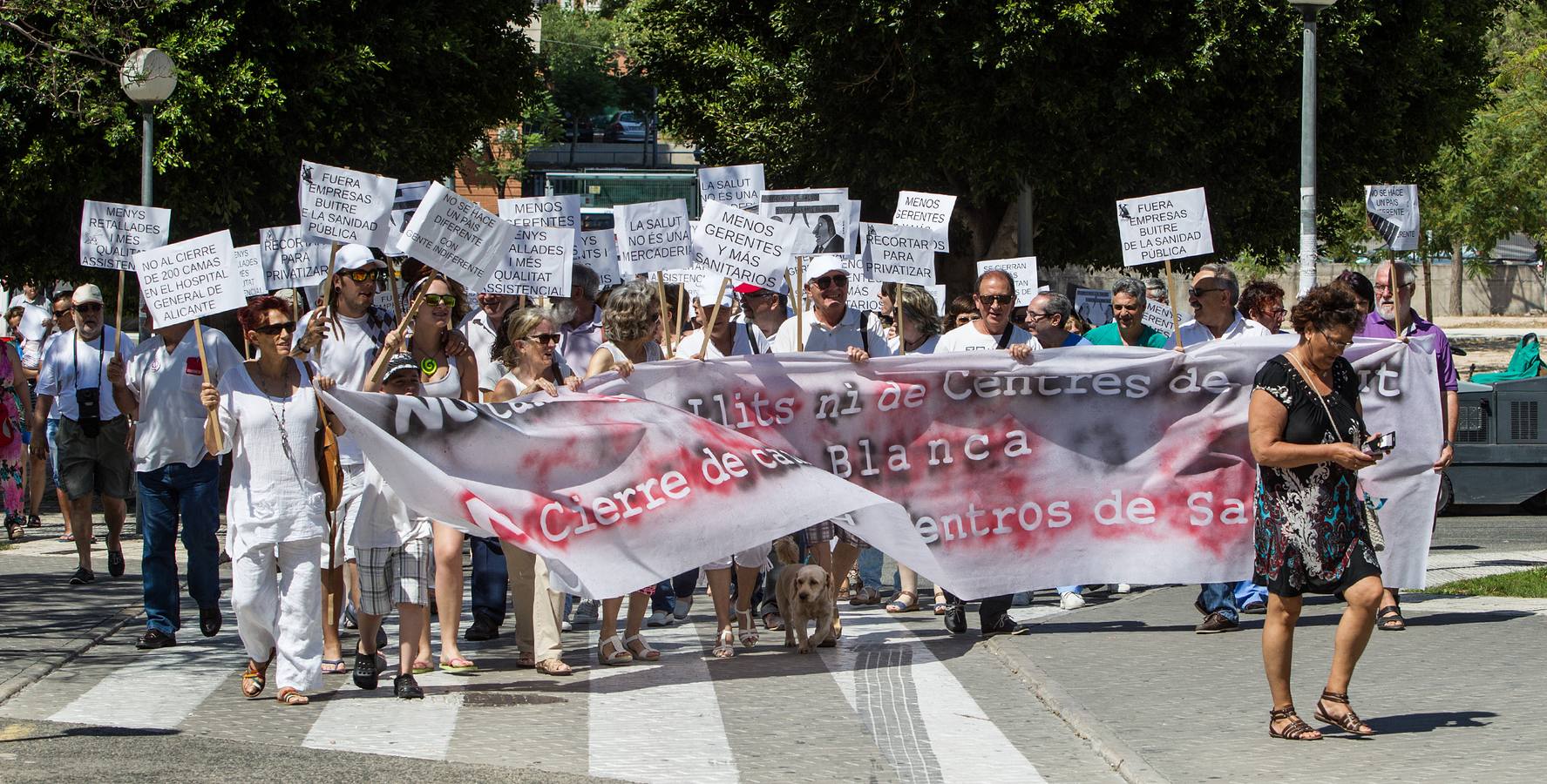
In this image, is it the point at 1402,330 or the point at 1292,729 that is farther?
the point at 1402,330

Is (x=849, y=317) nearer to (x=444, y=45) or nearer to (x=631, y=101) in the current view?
(x=444, y=45)

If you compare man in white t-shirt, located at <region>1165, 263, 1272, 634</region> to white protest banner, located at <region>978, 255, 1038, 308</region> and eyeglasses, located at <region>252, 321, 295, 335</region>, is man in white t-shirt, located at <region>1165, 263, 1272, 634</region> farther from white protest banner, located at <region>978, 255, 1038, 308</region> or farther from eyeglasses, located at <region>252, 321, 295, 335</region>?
eyeglasses, located at <region>252, 321, 295, 335</region>

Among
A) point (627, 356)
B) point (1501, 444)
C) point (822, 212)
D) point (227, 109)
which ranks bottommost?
point (1501, 444)

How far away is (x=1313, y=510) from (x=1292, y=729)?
0.82 meters

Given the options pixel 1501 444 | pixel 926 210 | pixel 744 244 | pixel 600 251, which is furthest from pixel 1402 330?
pixel 1501 444

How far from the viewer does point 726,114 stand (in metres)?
28.6

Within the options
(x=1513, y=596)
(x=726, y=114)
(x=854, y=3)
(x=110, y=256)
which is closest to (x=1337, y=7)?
(x=854, y=3)

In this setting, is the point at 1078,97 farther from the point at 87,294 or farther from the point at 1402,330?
the point at 87,294

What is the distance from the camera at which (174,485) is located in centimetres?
959

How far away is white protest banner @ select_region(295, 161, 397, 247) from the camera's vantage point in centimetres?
964

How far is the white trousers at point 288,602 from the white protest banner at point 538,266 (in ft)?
11.7

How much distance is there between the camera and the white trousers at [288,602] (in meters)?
7.67

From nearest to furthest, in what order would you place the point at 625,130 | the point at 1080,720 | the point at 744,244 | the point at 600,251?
1. the point at 1080,720
2. the point at 744,244
3. the point at 600,251
4. the point at 625,130

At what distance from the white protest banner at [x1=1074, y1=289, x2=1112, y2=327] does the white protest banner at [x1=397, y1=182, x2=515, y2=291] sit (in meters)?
10.4
